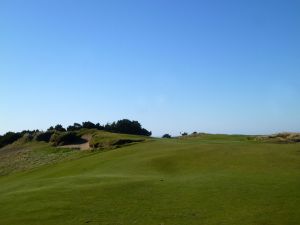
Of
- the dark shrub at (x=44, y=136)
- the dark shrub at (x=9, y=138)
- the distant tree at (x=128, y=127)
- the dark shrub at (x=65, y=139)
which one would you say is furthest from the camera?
the distant tree at (x=128, y=127)

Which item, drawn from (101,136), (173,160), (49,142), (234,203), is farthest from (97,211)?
(49,142)

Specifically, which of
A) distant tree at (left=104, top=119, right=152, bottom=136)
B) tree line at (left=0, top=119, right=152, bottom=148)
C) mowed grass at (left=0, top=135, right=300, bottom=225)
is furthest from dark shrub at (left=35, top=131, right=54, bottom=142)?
mowed grass at (left=0, top=135, right=300, bottom=225)

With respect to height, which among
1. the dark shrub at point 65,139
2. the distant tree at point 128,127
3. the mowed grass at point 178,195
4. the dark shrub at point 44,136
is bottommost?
the mowed grass at point 178,195

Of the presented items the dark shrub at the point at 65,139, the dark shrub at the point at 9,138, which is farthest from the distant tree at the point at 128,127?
the dark shrub at the point at 65,139

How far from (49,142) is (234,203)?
152ft

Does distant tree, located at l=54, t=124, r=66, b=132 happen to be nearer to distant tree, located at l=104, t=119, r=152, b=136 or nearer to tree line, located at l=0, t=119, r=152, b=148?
tree line, located at l=0, t=119, r=152, b=148

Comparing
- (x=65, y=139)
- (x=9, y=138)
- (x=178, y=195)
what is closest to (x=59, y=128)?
(x=9, y=138)

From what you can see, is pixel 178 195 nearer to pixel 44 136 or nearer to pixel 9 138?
pixel 44 136

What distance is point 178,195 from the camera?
2009 centimetres

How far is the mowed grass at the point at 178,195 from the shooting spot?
16.6 meters

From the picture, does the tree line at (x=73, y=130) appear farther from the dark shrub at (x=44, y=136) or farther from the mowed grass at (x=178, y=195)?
the mowed grass at (x=178, y=195)

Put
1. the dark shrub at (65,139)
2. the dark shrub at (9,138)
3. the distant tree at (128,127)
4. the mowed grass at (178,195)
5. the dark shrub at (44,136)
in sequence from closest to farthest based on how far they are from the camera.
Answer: the mowed grass at (178,195) → the dark shrub at (65,139) → the dark shrub at (44,136) → the dark shrub at (9,138) → the distant tree at (128,127)

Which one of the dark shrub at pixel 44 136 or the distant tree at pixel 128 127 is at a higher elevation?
the distant tree at pixel 128 127

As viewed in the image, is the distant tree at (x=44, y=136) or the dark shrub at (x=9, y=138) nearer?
the distant tree at (x=44, y=136)
